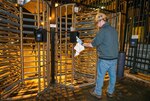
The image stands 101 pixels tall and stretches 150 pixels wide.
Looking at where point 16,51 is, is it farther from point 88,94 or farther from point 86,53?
point 86,53

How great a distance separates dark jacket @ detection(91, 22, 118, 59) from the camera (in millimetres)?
2811

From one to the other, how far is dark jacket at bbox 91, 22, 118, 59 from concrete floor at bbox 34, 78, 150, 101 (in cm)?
108

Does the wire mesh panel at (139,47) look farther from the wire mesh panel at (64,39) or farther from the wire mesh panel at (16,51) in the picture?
the wire mesh panel at (16,51)

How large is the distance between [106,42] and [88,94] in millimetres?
1407

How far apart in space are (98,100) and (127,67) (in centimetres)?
334

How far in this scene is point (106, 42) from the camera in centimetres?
283

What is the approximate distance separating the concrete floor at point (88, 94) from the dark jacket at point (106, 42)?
1.08 m

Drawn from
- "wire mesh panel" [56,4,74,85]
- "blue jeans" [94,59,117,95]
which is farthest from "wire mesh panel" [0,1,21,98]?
"blue jeans" [94,59,117,95]

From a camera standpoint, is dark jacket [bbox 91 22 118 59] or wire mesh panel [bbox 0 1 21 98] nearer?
dark jacket [bbox 91 22 118 59]

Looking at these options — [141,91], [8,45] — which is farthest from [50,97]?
[141,91]

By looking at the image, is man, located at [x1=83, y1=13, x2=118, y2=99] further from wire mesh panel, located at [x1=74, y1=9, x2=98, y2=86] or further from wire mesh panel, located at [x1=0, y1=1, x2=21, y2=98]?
wire mesh panel, located at [x1=0, y1=1, x2=21, y2=98]

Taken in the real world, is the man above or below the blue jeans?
above

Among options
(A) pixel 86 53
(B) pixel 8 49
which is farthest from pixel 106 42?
(B) pixel 8 49

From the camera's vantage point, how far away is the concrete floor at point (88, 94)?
315cm
